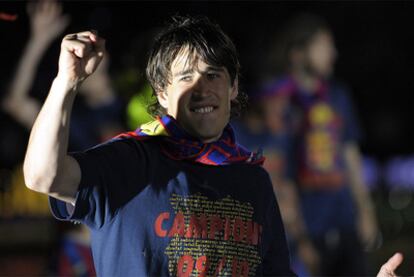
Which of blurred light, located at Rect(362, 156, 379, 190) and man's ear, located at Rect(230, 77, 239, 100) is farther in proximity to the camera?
blurred light, located at Rect(362, 156, 379, 190)

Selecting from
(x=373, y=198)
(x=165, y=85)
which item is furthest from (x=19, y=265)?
(x=165, y=85)

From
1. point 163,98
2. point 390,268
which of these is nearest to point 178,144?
point 163,98

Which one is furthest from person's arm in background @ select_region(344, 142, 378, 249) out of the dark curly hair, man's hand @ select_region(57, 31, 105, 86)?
man's hand @ select_region(57, 31, 105, 86)

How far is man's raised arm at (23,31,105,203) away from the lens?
267cm

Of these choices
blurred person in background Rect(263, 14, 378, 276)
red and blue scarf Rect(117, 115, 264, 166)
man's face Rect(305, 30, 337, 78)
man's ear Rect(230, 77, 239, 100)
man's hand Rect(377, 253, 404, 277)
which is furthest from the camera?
man's face Rect(305, 30, 337, 78)

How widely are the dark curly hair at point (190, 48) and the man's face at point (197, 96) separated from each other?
23mm

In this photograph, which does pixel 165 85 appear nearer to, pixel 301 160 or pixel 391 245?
pixel 301 160

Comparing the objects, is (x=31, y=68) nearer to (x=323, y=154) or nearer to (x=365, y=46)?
(x=323, y=154)

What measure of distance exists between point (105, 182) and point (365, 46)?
32.0 feet

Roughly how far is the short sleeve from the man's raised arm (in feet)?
0.39

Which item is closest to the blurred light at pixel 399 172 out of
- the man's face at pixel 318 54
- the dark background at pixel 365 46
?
the dark background at pixel 365 46

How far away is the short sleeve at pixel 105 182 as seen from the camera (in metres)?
2.87

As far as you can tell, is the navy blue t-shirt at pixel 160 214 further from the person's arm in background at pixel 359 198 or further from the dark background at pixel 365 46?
the dark background at pixel 365 46

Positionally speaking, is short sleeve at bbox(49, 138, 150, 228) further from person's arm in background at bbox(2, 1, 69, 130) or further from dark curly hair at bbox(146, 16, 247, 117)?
Answer: person's arm in background at bbox(2, 1, 69, 130)
